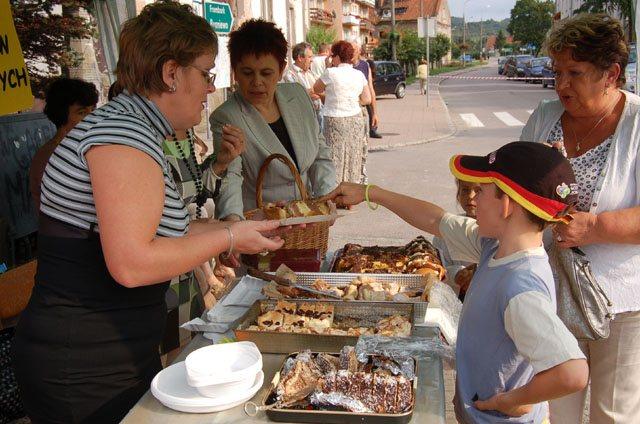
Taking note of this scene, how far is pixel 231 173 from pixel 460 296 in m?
1.44

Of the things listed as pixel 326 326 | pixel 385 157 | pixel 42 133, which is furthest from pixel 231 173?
pixel 385 157

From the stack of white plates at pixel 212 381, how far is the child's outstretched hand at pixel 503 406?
654mm

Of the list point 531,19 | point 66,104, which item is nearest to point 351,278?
point 66,104

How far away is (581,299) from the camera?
2336mm

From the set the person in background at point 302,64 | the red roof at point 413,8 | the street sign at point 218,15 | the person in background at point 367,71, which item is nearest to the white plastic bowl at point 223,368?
the street sign at point 218,15

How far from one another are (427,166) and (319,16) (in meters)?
43.5

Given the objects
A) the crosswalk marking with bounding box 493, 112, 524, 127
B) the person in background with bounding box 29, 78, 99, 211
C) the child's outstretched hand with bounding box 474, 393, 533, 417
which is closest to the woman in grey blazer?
the person in background with bounding box 29, 78, 99, 211

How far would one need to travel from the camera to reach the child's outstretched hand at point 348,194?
2.76 m

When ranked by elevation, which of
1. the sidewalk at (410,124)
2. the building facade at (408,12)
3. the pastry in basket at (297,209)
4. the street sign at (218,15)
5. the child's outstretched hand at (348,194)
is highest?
the building facade at (408,12)

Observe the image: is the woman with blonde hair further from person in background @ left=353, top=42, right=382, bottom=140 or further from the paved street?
person in background @ left=353, top=42, right=382, bottom=140

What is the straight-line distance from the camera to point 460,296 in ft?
11.3

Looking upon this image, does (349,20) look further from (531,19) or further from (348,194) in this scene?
(348,194)

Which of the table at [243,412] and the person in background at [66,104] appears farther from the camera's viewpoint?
the person in background at [66,104]

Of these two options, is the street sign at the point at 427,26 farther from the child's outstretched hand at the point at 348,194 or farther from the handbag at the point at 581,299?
the handbag at the point at 581,299
